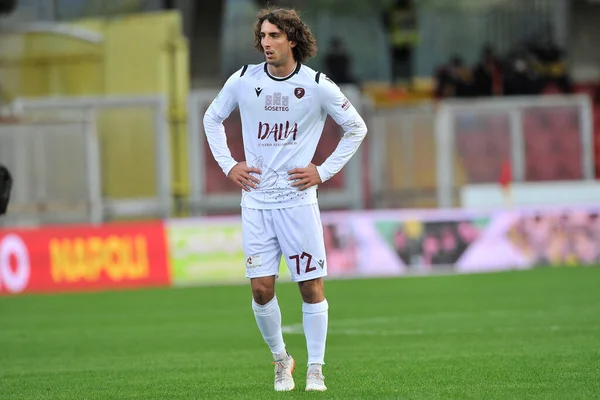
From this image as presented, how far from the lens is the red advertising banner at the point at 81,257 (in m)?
21.6

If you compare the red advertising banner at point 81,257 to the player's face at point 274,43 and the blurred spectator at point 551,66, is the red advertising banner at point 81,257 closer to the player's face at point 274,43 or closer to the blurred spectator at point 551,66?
the blurred spectator at point 551,66

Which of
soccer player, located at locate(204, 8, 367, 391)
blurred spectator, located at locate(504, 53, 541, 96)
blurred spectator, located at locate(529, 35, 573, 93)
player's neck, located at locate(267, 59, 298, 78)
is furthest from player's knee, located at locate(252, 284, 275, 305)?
blurred spectator, located at locate(529, 35, 573, 93)

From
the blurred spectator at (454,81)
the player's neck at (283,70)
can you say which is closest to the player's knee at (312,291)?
the player's neck at (283,70)

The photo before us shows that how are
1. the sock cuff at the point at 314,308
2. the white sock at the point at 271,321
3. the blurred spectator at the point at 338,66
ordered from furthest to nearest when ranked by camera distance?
the blurred spectator at the point at 338,66 → the white sock at the point at 271,321 → the sock cuff at the point at 314,308

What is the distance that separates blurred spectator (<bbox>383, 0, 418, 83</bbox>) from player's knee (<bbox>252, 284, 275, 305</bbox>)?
2213cm

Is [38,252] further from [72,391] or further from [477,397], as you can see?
[477,397]

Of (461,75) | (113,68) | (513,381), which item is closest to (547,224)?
(461,75)

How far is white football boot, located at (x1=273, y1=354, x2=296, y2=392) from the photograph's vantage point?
8867 mm

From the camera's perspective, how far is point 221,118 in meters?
8.99

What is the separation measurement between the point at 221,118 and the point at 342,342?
13.5 feet

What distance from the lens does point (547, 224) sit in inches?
915

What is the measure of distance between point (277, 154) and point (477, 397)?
2.03m

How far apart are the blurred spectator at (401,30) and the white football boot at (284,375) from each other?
872 inches

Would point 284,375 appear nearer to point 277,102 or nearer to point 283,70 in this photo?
point 277,102
